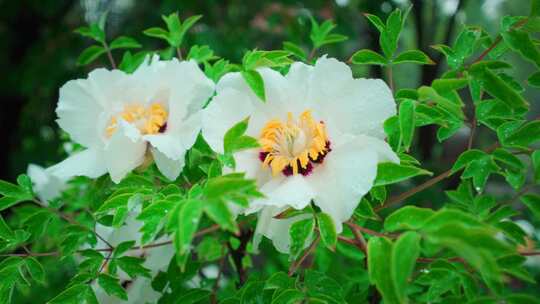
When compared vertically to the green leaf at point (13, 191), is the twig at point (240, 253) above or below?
below

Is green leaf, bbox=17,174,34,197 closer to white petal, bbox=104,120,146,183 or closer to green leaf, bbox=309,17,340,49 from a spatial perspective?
white petal, bbox=104,120,146,183

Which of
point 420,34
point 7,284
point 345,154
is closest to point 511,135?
point 345,154

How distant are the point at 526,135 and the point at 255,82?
30cm

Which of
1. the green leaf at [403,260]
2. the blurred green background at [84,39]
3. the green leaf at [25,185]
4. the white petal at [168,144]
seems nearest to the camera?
the green leaf at [403,260]

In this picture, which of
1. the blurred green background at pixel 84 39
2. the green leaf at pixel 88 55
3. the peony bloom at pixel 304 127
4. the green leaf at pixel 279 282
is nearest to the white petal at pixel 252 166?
the peony bloom at pixel 304 127

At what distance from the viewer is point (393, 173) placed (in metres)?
0.52

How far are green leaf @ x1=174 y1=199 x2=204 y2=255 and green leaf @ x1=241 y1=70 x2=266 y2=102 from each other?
16 centimetres

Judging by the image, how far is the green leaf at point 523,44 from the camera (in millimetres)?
553

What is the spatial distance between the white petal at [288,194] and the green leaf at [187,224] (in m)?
0.07

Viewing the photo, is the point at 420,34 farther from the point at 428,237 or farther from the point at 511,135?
the point at 428,237

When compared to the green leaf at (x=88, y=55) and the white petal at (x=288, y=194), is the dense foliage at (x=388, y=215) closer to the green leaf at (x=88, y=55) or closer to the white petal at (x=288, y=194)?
the white petal at (x=288, y=194)

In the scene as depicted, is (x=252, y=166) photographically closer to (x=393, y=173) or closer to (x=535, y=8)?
(x=393, y=173)

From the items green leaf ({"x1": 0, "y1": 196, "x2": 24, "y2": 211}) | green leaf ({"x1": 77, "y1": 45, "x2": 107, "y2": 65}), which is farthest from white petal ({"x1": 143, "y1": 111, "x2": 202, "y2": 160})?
green leaf ({"x1": 77, "y1": 45, "x2": 107, "y2": 65})

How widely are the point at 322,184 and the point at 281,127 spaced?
88mm
